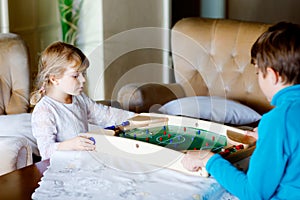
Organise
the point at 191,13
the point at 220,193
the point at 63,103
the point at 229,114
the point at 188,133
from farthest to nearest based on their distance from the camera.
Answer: the point at 191,13, the point at 229,114, the point at 63,103, the point at 188,133, the point at 220,193

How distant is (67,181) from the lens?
5.78ft

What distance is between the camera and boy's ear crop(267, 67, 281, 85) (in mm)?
1451

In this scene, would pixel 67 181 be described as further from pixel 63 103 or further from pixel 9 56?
pixel 9 56

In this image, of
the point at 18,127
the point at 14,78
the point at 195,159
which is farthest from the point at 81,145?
the point at 14,78

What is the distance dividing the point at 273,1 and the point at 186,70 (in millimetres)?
3402

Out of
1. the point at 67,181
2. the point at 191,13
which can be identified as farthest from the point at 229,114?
the point at 191,13

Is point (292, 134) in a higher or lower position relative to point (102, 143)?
higher

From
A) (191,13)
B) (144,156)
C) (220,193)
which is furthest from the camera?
(191,13)

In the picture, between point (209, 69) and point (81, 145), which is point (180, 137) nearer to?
point (81, 145)

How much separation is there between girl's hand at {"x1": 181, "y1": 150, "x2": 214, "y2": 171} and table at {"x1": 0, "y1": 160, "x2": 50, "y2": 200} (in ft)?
1.59

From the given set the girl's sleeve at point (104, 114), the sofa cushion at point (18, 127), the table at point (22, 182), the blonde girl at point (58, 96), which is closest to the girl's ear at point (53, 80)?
the blonde girl at point (58, 96)

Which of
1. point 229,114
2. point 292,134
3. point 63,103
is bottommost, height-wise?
point 229,114

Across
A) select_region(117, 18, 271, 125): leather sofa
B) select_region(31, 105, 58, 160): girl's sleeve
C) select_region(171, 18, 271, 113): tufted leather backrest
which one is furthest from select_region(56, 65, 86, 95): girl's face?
select_region(171, 18, 271, 113): tufted leather backrest

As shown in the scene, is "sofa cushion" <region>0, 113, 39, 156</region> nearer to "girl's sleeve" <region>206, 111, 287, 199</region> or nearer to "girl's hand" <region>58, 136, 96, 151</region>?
"girl's hand" <region>58, 136, 96, 151</region>
